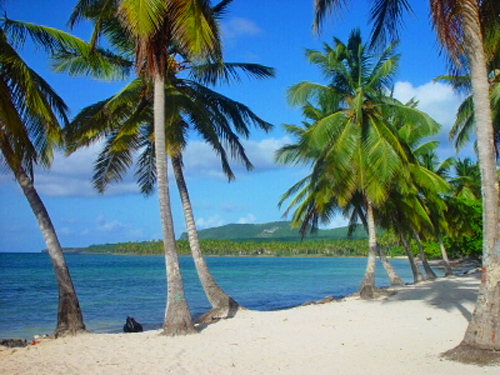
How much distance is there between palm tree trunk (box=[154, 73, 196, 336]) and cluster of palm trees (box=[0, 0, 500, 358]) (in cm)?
2

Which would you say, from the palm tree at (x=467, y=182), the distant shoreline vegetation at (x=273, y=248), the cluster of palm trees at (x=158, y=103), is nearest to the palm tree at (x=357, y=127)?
the cluster of palm trees at (x=158, y=103)

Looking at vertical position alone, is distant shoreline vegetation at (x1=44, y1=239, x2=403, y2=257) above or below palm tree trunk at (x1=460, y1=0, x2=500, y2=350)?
below

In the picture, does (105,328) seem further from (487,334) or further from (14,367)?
(487,334)

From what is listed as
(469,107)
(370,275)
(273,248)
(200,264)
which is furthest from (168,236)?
(273,248)

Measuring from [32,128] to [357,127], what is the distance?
10.0 meters

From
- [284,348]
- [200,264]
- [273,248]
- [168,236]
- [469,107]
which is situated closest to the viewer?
[284,348]

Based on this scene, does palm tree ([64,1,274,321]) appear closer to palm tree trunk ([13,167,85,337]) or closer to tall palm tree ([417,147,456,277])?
palm tree trunk ([13,167,85,337])

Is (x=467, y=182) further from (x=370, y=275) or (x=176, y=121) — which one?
(x=176, y=121)

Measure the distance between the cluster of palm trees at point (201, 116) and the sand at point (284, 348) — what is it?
2.91 ft

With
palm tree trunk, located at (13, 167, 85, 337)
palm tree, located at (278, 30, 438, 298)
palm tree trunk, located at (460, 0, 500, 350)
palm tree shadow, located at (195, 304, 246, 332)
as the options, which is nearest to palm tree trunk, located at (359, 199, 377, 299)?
palm tree, located at (278, 30, 438, 298)

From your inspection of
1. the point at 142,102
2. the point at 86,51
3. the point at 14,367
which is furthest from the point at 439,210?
the point at 14,367

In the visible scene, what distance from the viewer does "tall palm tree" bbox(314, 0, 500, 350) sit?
7035 mm

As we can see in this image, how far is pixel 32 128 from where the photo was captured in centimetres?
1143

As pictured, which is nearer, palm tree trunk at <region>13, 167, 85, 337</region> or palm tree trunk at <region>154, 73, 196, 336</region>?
palm tree trunk at <region>154, 73, 196, 336</region>
